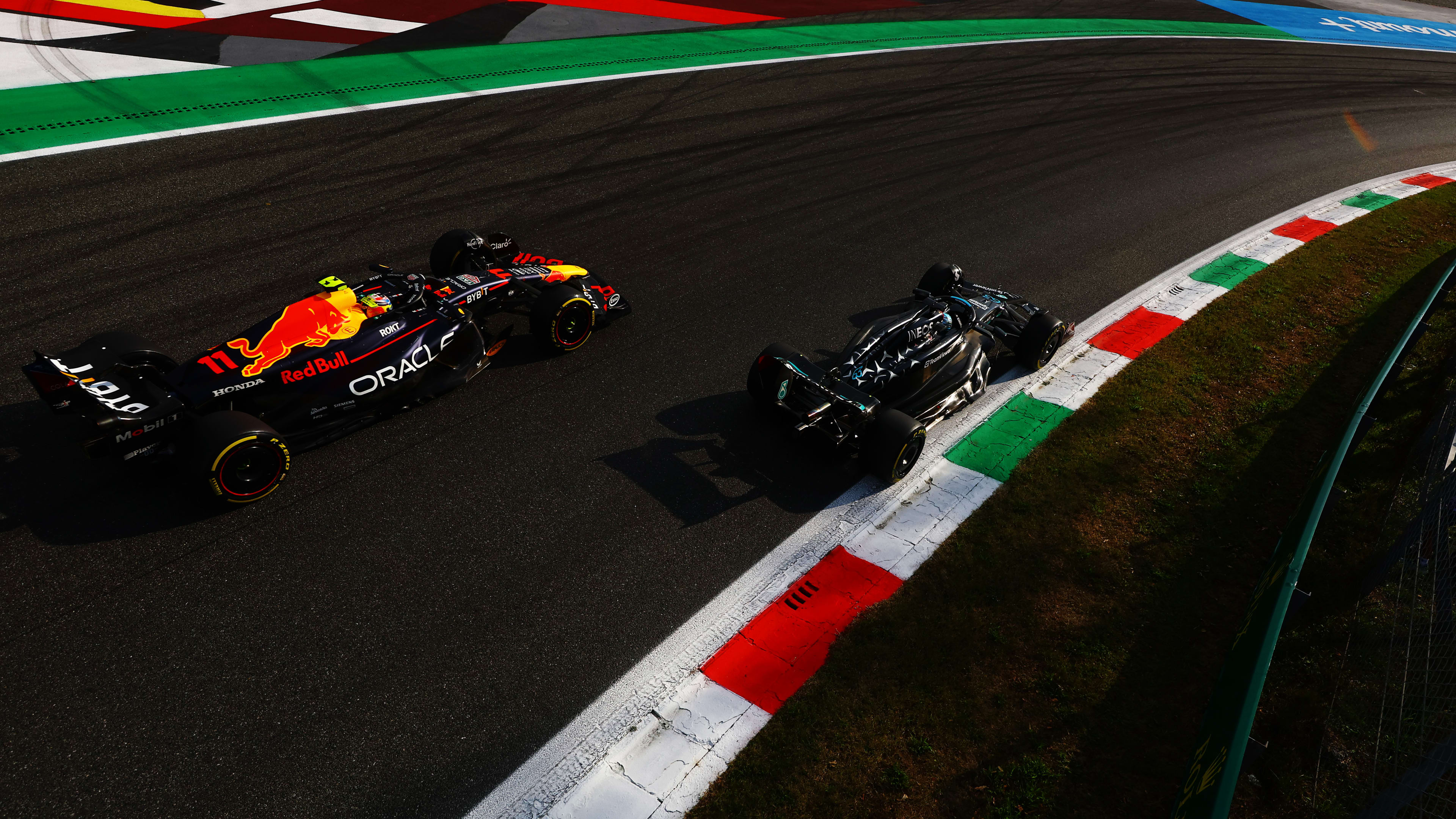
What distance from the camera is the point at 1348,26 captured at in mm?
27734

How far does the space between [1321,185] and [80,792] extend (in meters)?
18.9

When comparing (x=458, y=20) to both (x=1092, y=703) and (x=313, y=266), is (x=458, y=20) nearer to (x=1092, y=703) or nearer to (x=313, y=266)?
(x=313, y=266)

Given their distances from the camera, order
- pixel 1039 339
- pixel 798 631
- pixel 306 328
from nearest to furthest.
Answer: pixel 798 631, pixel 306 328, pixel 1039 339

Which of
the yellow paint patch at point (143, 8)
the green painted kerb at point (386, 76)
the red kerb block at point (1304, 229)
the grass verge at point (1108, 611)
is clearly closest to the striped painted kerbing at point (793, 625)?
the grass verge at point (1108, 611)

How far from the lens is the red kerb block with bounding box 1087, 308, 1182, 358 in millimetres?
9289

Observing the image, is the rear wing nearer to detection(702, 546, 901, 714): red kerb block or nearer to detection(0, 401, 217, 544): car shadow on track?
detection(0, 401, 217, 544): car shadow on track

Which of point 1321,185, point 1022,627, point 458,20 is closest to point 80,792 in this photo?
point 1022,627

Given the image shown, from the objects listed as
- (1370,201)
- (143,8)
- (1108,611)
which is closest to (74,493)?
(1108,611)

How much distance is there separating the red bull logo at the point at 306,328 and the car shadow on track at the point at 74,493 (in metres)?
1.09

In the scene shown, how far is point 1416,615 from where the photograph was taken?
5.43 m

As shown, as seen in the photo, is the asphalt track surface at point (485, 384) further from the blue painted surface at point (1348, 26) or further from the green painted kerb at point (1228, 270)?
the blue painted surface at point (1348, 26)

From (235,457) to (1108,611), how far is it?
644 cm

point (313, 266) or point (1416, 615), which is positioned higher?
point (313, 266)

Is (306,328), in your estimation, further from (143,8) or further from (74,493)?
(143,8)
